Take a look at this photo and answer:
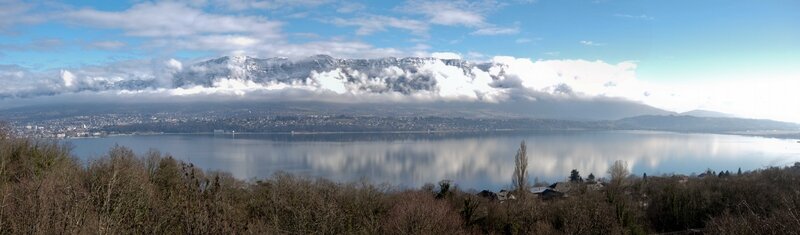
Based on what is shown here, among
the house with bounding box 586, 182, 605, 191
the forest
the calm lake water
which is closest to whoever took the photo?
the forest

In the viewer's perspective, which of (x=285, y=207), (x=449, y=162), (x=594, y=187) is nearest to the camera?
(x=285, y=207)

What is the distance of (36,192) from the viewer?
12938mm

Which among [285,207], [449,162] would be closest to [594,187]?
[285,207]

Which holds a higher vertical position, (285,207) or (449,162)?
(285,207)

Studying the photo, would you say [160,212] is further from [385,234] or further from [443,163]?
[443,163]

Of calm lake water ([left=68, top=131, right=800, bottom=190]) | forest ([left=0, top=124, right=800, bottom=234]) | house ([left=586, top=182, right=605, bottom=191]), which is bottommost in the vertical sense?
calm lake water ([left=68, top=131, right=800, bottom=190])

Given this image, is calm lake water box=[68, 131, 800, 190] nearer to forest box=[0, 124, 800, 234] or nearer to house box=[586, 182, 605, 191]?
house box=[586, 182, 605, 191]

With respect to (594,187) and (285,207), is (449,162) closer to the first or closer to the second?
(594,187)

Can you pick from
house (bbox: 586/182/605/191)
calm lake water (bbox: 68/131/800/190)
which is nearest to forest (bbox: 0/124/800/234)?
house (bbox: 586/182/605/191)

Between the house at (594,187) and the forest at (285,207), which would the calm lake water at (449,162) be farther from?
the forest at (285,207)

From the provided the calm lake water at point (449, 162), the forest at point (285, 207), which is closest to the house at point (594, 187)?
the forest at point (285, 207)

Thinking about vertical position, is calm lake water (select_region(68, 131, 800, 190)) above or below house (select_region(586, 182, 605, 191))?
below

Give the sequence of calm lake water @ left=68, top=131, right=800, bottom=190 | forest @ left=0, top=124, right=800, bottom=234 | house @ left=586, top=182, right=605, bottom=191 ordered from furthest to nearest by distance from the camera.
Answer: calm lake water @ left=68, top=131, right=800, bottom=190, house @ left=586, top=182, right=605, bottom=191, forest @ left=0, top=124, right=800, bottom=234

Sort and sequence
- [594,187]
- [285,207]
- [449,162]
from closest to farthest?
[285,207] < [594,187] < [449,162]
